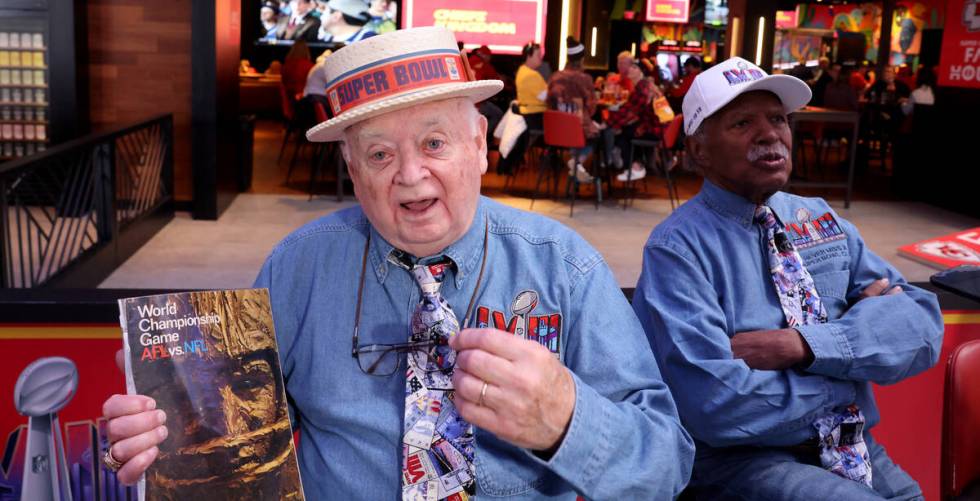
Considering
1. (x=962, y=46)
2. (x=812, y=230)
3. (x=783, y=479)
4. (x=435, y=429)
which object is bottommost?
(x=783, y=479)

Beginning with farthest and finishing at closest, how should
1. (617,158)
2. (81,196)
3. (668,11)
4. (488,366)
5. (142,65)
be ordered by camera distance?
1. (668,11)
2. (617,158)
3. (142,65)
4. (81,196)
5. (488,366)

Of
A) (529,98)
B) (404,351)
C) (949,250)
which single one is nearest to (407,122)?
(404,351)

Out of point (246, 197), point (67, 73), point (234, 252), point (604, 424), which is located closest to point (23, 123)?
point (67, 73)

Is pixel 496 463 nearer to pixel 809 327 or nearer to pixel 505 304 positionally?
pixel 505 304

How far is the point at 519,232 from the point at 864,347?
2.68 ft

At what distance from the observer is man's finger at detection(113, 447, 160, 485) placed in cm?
123

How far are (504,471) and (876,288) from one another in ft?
3.55

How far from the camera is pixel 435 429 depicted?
1.45 metres

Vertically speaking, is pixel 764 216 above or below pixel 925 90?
below

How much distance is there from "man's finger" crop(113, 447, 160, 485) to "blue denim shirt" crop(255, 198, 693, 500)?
1.07 ft

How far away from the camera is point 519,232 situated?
5.25 feet

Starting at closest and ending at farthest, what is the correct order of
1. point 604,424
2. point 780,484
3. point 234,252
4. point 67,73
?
point 604,424 → point 780,484 → point 234,252 → point 67,73

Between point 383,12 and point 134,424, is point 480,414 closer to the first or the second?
point 134,424

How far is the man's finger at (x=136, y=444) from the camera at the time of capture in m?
1.23
